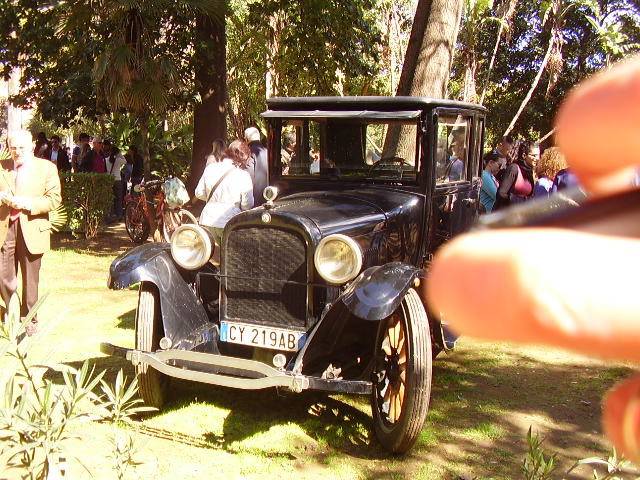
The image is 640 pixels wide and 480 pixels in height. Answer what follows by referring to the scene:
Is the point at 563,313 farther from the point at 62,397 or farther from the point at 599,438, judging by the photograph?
the point at 599,438

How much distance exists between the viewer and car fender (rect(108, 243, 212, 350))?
452 cm

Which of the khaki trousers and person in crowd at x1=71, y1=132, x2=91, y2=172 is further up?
person in crowd at x1=71, y1=132, x2=91, y2=172

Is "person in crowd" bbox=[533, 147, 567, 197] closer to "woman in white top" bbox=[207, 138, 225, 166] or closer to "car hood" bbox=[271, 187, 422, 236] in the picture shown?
"car hood" bbox=[271, 187, 422, 236]

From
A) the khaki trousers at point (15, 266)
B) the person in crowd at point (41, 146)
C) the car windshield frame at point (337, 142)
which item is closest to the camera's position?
the car windshield frame at point (337, 142)

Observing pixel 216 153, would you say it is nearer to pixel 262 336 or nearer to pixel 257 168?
pixel 257 168

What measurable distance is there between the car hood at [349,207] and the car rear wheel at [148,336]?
107 cm

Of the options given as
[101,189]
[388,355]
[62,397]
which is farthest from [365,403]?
[101,189]

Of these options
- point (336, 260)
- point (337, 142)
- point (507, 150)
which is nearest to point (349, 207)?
point (336, 260)

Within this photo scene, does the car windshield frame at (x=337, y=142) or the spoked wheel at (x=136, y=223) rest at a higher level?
the car windshield frame at (x=337, y=142)

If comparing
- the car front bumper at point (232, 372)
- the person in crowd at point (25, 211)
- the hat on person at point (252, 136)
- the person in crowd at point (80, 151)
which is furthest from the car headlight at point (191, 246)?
the person in crowd at point (80, 151)

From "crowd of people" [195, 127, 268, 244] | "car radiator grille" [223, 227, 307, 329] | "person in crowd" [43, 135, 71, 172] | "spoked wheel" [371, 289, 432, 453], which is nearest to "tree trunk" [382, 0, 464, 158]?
"crowd of people" [195, 127, 268, 244]

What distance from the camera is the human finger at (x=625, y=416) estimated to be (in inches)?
19.5

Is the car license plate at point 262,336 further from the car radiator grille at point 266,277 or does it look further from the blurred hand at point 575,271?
the blurred hand at point 575,271

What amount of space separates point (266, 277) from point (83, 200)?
9.12 metres
